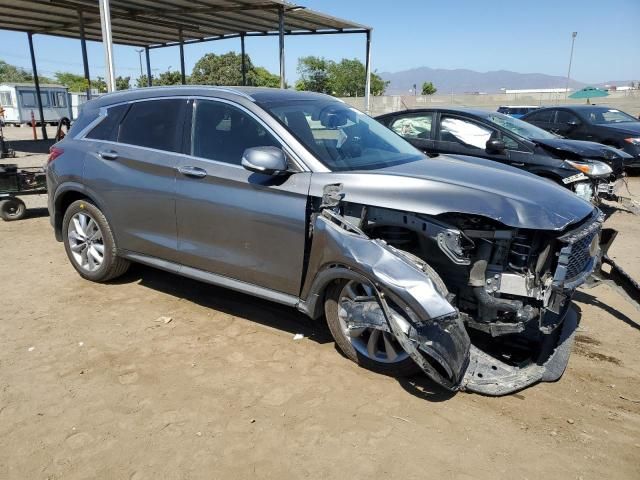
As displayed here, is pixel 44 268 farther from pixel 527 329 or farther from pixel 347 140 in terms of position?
pixel 527 329

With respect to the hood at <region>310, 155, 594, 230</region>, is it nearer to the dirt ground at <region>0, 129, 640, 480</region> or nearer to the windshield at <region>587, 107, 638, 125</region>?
the dirt ground at <region>0, 129, 640, 480</region>

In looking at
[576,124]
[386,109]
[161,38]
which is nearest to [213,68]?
[386,109]

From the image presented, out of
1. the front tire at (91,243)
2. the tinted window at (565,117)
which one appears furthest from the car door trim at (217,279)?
the tinted window at (565,117)

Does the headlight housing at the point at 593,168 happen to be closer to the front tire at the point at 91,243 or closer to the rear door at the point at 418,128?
the rear door at the point at 418,128

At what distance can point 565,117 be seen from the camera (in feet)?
41.1

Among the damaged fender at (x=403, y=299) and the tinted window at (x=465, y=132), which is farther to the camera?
the tinted window at (x=465, y=132)

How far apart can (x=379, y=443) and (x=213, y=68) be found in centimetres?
8108

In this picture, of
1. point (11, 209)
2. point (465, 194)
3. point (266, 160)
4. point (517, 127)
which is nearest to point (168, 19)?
point (11, 209)

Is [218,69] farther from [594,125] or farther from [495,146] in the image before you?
[495,146]

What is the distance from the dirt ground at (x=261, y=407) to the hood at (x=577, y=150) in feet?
10.9

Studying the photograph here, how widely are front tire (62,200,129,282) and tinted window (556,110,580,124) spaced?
1136cm

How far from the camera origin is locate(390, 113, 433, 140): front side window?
309 inches

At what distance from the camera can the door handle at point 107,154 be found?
454 centimetres

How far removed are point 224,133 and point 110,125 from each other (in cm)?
147
